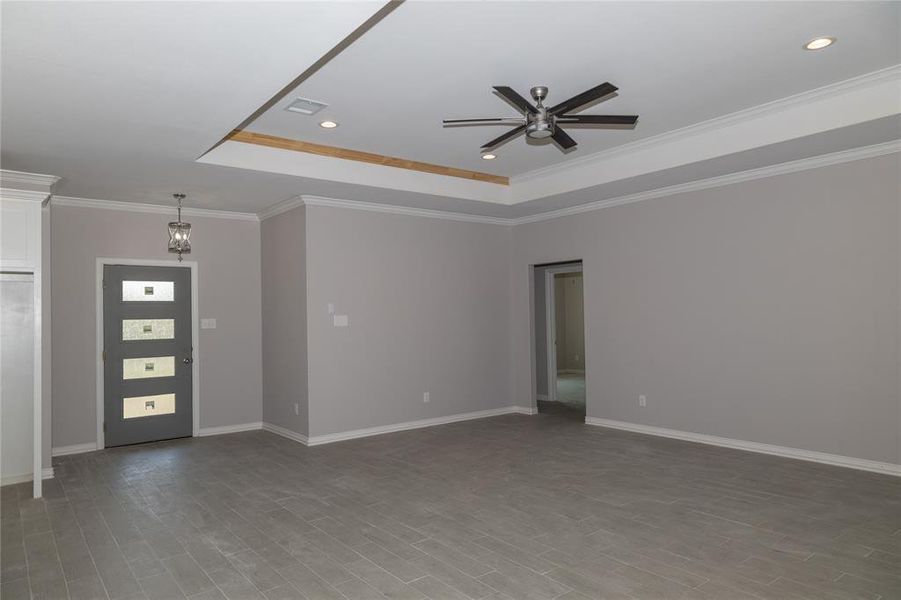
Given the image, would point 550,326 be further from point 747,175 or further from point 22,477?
point 22,477

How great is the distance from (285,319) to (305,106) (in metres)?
3.11

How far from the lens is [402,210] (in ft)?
23.3

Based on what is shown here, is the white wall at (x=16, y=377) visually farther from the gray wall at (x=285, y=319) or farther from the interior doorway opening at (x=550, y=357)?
the interior doorway opening at (x=550, y=357)

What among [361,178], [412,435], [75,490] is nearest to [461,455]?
[412,435]

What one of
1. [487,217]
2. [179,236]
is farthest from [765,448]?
[179,236]

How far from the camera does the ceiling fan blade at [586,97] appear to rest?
343cm

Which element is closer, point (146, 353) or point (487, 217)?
point (146, 353)

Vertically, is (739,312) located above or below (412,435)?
above

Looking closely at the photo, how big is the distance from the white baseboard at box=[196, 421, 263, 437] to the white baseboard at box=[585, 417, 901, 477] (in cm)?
425

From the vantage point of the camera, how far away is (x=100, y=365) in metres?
6.34

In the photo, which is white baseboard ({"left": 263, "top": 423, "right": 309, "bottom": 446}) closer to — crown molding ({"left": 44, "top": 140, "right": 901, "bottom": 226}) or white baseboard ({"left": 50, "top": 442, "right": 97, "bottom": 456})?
white baseboard ({"left": 50, "top": 442, "right": 97, "bottom": 456})

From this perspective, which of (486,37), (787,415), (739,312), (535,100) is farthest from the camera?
(739,312)

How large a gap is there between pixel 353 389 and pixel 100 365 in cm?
279

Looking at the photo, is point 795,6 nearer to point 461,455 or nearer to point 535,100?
point 535,100
